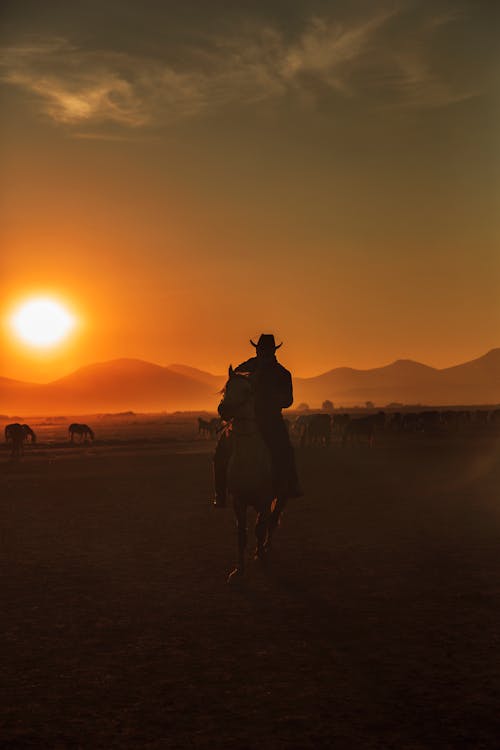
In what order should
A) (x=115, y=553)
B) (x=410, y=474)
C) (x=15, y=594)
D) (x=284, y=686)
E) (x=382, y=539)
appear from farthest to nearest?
(x=410, y=474), (x=382, y=539), (x=115, y=553), (x=15, y=594), (x=284, y=686)

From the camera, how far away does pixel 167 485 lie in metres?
24.1

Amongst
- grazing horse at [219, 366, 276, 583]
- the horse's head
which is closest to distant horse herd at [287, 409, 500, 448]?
grazing horse at [219, 366, 276, 583]

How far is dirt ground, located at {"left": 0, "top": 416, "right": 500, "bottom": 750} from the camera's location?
5.61m

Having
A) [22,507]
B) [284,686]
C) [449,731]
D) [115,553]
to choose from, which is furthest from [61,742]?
[22,507]

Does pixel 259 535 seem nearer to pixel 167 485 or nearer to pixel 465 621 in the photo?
pixel 465 621

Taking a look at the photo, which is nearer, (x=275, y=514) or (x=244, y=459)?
(x=244, y=459)

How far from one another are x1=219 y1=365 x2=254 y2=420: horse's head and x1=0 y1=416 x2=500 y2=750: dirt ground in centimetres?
198

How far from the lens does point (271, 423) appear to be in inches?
454

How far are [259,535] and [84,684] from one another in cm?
503

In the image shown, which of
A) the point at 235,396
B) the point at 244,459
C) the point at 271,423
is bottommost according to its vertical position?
the point at 244,459

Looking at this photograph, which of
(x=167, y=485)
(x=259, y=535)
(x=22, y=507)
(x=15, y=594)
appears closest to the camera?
(x=15, y=594)

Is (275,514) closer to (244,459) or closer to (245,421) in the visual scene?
(244,459)

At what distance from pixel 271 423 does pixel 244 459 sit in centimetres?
92

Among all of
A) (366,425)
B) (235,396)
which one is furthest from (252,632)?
(366,425)
